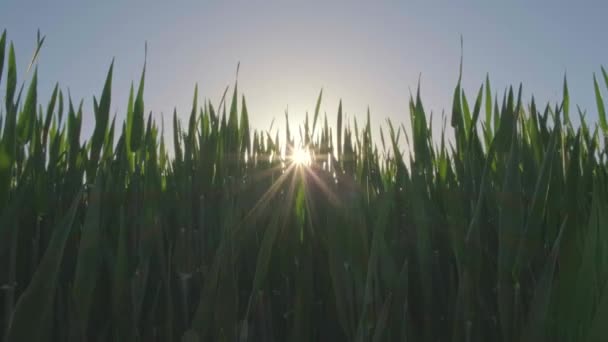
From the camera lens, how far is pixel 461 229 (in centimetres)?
91

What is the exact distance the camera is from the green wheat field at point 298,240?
761mm

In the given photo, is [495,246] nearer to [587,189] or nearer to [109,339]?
[587,189]

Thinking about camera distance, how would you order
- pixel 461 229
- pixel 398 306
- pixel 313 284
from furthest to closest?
pixel 313 284 < pixel 461 229 < pixel 398 306

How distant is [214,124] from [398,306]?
56 cm

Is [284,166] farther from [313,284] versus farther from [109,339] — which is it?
[109,339]

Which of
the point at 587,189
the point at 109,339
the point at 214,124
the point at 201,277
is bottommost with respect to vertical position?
the point at 109,339

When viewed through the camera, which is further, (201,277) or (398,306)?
(201,277)

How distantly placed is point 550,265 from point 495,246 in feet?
1.12

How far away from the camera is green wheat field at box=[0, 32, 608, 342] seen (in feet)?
2.50

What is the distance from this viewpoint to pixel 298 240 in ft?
3.44

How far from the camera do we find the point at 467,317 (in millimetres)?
824

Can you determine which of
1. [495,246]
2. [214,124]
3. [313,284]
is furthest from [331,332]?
[214,124]

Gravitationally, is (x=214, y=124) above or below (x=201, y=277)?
above

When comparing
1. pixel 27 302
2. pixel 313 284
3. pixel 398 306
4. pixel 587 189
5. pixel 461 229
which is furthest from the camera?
pixel 587 189
